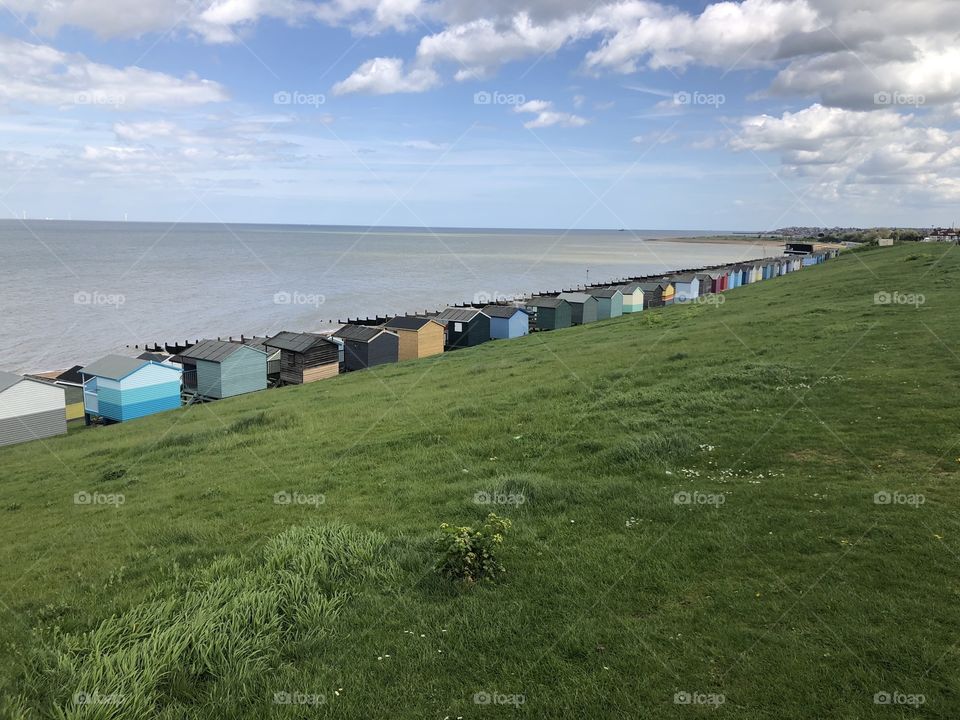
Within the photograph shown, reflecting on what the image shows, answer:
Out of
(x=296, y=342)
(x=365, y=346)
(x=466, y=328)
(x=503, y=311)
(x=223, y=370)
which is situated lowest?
(x=223, y=370)

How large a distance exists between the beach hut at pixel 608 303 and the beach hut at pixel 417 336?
2072 centimetres

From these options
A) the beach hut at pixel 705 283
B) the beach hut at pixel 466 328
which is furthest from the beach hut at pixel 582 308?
the beach hut at pixel 705 283

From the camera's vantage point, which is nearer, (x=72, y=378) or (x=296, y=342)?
(x=72, y=378)

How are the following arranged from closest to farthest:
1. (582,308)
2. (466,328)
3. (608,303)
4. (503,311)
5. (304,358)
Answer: (304,358) < (466,328) < (503,311) < (582,308) < (608,303)

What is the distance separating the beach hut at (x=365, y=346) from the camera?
155 feet

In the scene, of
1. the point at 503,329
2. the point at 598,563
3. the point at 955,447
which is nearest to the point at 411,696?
the point at 598,563

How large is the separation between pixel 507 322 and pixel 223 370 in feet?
81.3

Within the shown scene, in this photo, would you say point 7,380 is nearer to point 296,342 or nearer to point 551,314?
point 296,342

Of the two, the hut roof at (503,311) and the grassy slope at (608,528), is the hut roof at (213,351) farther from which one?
the hut roof at (503,311)

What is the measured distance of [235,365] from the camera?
41.0m

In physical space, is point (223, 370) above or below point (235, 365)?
below

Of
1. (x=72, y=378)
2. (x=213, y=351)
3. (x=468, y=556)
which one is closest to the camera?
(x=468, y=556)

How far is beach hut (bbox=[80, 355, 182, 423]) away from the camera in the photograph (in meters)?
36.7

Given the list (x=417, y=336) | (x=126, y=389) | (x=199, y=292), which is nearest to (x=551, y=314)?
(x=417, y=336)
